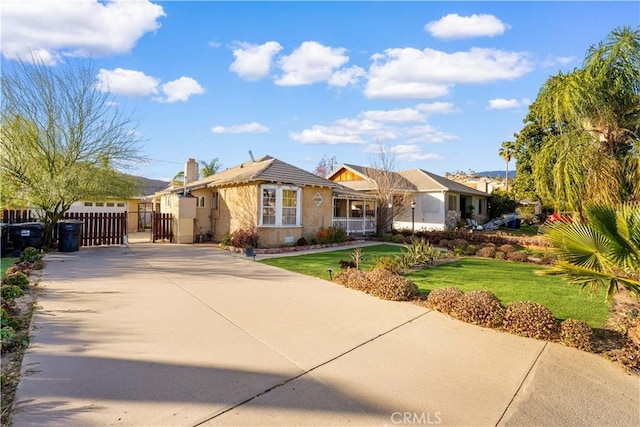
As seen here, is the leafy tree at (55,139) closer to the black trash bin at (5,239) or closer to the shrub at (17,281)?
the black trash bin at (5,239)

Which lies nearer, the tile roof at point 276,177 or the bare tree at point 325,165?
the tile roof at point 276,177

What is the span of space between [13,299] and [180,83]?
15.1 meters

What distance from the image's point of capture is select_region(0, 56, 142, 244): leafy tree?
12.6m

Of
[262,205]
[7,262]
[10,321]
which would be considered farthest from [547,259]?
[7,262]

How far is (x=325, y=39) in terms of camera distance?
13.6 metres

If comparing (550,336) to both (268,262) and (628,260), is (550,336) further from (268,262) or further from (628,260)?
(268,262)

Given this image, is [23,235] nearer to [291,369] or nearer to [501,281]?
[291,369]

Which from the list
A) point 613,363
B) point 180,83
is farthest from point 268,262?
point 180,83

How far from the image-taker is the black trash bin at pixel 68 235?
42.2ft

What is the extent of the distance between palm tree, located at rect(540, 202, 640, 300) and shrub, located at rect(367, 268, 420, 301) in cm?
292

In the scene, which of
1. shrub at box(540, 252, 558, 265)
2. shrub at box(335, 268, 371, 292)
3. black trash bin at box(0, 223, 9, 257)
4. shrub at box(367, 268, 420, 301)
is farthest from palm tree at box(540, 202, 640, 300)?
black trash bin at box(0, 223, 9, 257)

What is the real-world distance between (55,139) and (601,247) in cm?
1722
